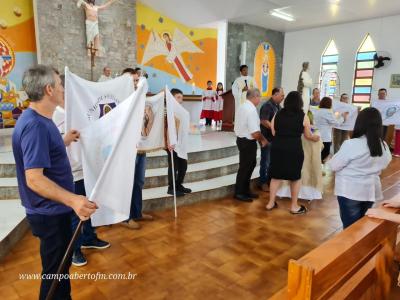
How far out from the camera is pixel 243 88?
6789 millimetres

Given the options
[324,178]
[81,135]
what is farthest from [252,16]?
[81,135]

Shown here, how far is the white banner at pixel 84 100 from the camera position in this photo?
2.02m

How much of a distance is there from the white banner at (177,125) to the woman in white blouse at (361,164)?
5.37 feet

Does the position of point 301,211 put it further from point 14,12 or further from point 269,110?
point 14,12

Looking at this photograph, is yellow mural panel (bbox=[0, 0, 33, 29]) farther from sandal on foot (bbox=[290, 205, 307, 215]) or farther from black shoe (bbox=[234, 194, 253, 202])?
sandal on foot (bbox=[290, 205, 307, 215])

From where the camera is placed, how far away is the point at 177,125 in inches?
135

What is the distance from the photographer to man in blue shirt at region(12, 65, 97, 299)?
50.8 inches

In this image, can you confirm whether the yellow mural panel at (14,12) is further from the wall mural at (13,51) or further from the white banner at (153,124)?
the white banner at (153,124)

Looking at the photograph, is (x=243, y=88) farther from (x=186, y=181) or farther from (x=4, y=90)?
(x=4, y=90)

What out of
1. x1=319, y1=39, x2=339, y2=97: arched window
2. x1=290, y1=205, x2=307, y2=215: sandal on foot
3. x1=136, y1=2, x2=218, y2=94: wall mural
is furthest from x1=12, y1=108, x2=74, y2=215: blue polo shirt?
x1=319, y1=39, x2=339, y2=97: arched window

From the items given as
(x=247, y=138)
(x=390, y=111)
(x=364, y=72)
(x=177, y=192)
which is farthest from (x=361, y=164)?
(x=364, y=72)

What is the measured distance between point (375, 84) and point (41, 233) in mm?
10026

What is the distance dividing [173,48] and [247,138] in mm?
6763

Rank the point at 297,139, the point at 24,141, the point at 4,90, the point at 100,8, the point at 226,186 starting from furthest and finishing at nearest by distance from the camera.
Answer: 1. the point at 100,8
2. the point at 4,90
3. the point at 226,186
4. the point at 297,139
5. the point at 24,141
